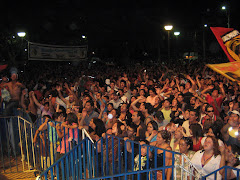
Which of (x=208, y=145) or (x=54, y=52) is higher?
(x=54, y=52)

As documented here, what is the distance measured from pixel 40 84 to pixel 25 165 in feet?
22.2

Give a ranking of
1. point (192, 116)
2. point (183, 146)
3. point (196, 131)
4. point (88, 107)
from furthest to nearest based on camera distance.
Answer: point (88, 107), point (192, 116), point (196, 131), point (183, 146)

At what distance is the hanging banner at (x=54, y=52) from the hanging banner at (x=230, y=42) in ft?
27.2

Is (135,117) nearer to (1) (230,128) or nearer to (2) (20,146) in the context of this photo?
(1) (230,128)

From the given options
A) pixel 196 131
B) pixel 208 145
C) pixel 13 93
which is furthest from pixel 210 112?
pixel 13 93

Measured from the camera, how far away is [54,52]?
13.6 meters

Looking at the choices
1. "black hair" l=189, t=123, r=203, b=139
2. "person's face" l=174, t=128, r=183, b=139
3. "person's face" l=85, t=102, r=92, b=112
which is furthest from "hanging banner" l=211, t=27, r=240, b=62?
"person's face" l=85, t=102, r=92, b=112

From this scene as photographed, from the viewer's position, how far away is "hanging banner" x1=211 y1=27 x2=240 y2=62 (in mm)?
6941

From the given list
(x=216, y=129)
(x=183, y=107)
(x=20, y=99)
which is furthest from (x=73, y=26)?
(x=216, y=129)

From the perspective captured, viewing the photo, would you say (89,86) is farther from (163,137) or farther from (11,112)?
(163,137)

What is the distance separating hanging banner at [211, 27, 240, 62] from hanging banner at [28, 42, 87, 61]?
829cm

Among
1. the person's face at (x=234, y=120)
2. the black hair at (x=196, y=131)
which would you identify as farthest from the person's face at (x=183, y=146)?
the person's face at (x=234, y=120)

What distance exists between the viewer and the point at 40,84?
43.9ft

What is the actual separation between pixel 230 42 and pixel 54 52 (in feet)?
29.3
